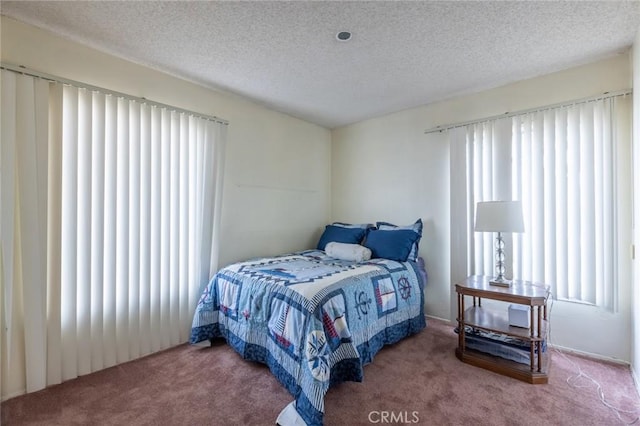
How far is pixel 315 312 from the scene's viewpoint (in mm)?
1736

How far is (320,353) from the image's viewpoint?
162cm

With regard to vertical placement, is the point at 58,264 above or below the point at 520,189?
below

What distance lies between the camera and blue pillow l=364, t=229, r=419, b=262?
2.79 meters

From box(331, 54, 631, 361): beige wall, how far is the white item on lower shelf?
598 mm

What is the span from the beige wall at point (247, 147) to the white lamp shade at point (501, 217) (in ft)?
6.92

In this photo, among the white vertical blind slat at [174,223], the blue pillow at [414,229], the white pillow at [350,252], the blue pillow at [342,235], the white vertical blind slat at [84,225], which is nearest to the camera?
the white vertical blind slat at [84,225]

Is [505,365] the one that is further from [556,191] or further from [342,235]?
[342,235]

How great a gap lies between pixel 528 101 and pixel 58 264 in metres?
3.97

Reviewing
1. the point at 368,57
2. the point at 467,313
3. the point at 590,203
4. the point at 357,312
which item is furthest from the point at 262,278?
the point at 590,203

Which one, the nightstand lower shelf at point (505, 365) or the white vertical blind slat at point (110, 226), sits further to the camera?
the white vertical blind slat at point (110, 226)

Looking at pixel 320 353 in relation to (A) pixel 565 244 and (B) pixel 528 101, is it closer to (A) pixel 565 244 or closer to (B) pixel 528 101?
(A) pixel 565 244

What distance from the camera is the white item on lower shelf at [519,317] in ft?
6.82

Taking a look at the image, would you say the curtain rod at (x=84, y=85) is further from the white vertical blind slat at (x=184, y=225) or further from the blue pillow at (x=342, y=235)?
the blue pillow at (x=342, y=235)

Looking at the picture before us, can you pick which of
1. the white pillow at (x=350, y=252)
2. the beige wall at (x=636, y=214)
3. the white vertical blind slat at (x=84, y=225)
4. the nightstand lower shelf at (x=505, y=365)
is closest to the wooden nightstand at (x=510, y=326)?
the nightstand lower shelf at (x=505, y=365)
